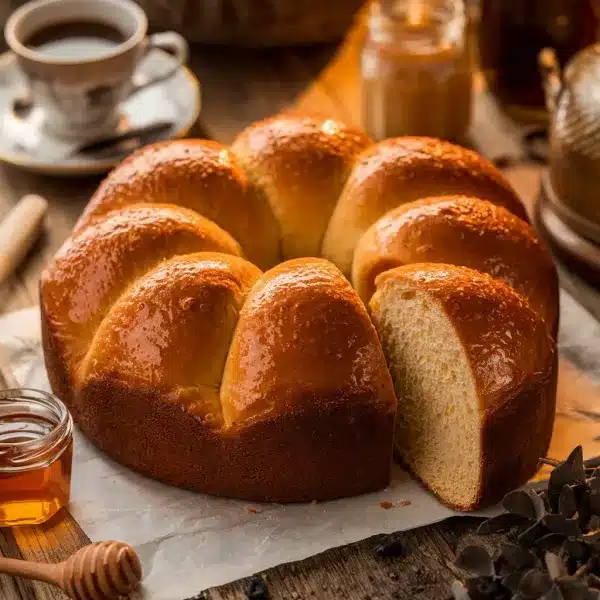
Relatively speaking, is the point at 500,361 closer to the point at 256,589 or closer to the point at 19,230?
the point at 256,589

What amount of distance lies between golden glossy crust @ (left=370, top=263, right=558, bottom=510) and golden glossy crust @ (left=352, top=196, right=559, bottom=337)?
0.07 meters

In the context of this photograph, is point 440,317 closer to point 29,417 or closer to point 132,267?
point 132,267

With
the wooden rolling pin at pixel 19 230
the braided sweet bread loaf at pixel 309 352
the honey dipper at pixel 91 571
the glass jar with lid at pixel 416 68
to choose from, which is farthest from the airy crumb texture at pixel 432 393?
the glass jar with lid at pixel 416 68

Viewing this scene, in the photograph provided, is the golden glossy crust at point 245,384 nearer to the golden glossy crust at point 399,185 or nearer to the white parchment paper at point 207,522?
the white parchment paper at point 207,522

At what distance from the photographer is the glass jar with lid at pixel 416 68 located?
98.9 inches

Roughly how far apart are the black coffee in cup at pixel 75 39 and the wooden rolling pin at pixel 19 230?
371 millimetres

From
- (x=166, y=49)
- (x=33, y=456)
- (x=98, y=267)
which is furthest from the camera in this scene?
(x=166, y=49)

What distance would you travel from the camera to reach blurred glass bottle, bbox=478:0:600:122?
2590mm

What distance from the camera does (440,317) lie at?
1616mm

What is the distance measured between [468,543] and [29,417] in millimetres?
701

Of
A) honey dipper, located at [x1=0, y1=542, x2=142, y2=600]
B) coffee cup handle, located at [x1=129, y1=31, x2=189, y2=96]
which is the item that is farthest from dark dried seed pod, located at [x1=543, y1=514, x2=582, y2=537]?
coffee cup handle, located at [x1=129, y1=31, x2=189, y2=96]

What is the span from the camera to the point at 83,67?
2418 millimetres

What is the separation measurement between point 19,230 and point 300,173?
0.66 m

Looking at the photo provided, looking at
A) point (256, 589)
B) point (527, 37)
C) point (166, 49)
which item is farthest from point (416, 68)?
point (256, 589)
